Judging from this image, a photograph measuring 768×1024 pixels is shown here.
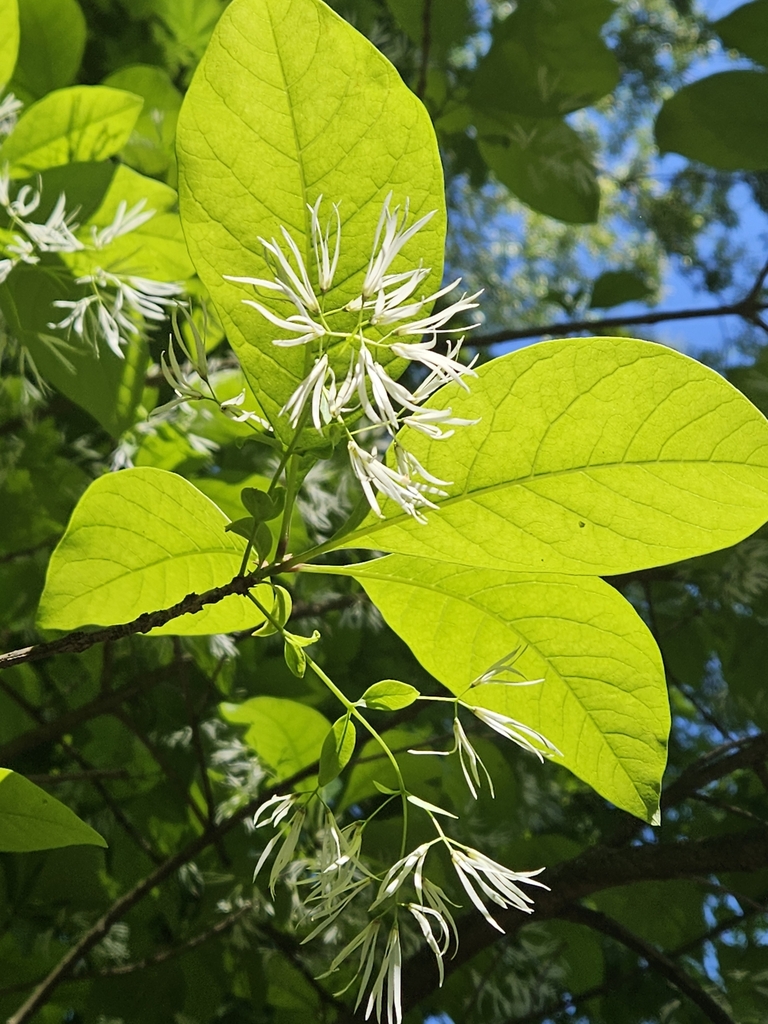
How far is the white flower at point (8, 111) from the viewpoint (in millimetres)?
670

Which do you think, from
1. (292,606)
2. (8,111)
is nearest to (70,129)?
(8,111)

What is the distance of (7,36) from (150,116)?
0.30 m

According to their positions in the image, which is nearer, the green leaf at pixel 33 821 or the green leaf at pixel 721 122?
the green leaf at pixel 33 821

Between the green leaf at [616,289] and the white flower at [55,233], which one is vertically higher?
the green leaf at [616,289]

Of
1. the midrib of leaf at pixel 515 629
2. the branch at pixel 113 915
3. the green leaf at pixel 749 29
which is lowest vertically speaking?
the branch at pixel 113 915

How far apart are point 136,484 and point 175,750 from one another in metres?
0.78

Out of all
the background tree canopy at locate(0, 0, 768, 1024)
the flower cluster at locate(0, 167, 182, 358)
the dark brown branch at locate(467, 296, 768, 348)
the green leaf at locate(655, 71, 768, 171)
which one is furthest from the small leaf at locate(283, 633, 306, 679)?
the green leaf at locate(655, 71, 768, 171)

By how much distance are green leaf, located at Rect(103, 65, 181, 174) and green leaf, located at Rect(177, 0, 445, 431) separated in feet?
1.83

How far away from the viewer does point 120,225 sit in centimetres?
66

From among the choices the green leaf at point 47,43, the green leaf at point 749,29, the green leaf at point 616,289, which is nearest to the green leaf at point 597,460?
the green leaf at point 47,43

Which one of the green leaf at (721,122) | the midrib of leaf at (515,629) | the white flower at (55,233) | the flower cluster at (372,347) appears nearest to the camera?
the flower cluster at (372,347)

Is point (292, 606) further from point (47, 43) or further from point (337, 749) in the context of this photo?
point (47, 43)

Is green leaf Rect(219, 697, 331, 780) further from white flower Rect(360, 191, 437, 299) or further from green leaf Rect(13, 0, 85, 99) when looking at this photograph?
green leaf Rect(13, 0, 85, 99)

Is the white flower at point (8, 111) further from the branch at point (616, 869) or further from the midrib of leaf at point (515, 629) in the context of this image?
the branch at point (616, 869)
